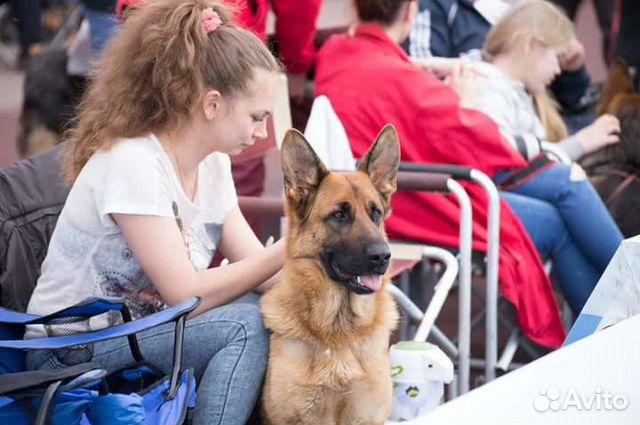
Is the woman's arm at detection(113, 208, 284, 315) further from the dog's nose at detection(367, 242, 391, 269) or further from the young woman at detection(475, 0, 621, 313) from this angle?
the young woman at detection(475, 0, 621, 313)

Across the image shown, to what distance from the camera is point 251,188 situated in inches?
181

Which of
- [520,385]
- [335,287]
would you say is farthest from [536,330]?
[520,385]

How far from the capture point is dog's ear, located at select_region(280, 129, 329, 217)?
2982 mm

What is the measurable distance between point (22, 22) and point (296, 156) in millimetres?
6818

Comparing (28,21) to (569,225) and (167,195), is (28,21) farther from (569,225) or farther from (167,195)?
(167,195)

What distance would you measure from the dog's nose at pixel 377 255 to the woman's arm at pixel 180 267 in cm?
29

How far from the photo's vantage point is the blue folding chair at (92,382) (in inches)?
97.0

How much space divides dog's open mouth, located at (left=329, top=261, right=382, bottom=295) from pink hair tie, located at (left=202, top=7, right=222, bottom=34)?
2.24ft

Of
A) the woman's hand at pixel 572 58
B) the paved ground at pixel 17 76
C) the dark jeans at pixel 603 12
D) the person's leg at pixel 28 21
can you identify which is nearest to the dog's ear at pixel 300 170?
the woman's hand at pixel 572 58

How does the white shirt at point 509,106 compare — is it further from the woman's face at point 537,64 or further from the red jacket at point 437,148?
the red jacket at point 437,148

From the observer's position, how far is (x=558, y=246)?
4539mm

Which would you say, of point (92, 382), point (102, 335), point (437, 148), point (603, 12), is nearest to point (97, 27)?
point (437, 148)

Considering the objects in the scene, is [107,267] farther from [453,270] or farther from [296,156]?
[453,270]

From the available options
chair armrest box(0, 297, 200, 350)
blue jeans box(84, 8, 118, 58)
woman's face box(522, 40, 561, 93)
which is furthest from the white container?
blue jeans box(84, 8, 118, 58)
